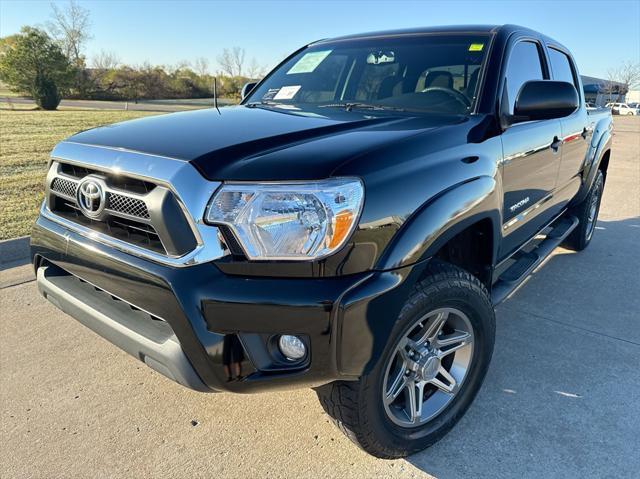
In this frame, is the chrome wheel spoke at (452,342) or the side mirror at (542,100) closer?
the chrome wheel spoke at (452,342)

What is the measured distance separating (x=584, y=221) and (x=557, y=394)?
2729mm

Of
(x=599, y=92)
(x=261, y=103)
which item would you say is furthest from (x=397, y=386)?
(x=599, y=92)

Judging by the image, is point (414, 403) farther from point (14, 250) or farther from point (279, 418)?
point (14, 250)

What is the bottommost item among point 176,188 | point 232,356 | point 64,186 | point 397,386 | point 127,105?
point 127,105

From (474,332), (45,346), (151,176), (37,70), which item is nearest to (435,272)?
(474,332)

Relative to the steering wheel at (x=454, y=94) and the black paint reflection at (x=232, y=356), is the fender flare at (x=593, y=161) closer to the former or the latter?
the steering wheel at (x=454, y=94)

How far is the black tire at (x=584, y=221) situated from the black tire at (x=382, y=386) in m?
2.96

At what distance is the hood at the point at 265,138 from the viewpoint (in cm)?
178

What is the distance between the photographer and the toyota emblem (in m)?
2.09

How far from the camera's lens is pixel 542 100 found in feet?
8.37

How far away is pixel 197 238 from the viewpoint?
1769 mm

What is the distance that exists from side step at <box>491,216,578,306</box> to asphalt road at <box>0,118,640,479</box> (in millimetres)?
438

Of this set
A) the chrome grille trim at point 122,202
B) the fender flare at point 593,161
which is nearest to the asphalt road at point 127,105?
the fender flare at point 593,161

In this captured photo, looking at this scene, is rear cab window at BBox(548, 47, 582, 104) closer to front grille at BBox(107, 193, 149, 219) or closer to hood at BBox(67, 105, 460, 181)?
hood at BBox(67, 105, 460, 181)
